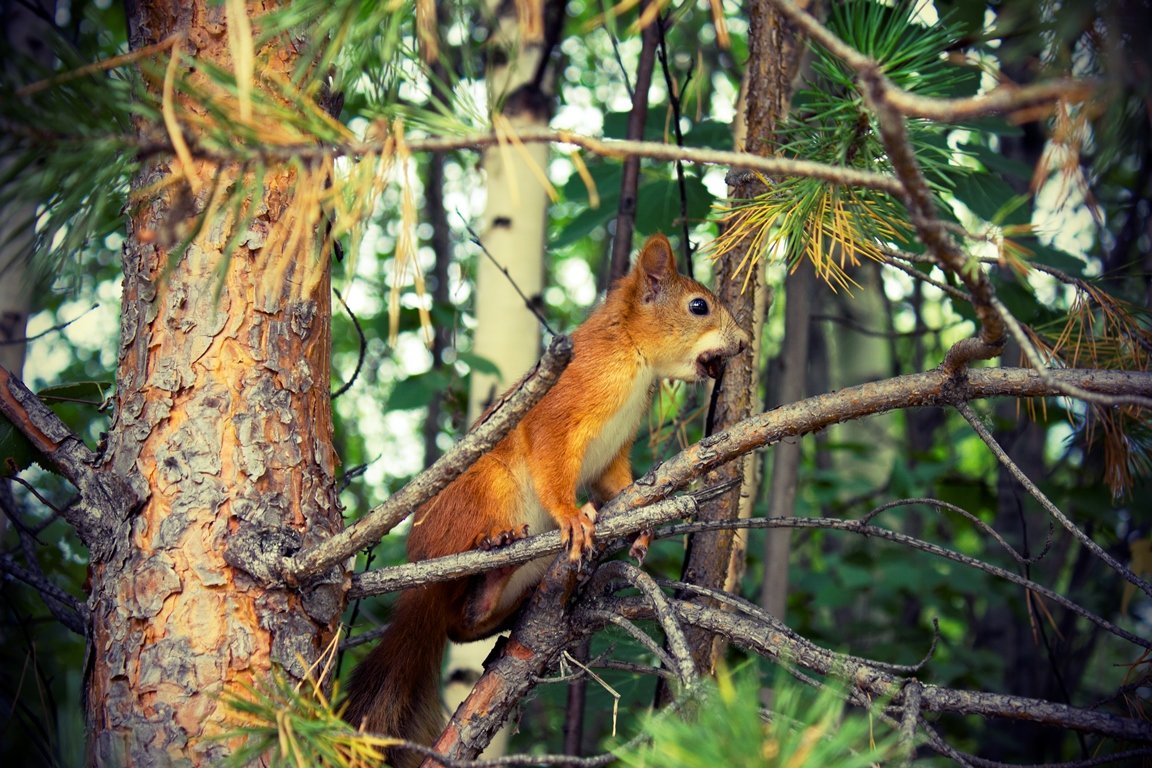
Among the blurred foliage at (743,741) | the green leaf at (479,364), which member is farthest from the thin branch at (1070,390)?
the green leaf at (479,364)

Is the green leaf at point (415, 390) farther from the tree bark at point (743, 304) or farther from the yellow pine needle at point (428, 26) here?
the yellow pine needle at point (428, 26)

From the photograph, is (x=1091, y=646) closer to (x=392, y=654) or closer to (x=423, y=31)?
(x=392, y=654)

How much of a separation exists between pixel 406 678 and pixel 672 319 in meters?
1.09

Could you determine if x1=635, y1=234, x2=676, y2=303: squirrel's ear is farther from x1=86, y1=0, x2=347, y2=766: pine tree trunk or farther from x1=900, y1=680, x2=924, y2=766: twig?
x1=900, y1=680, x2=924, y2=766: twig

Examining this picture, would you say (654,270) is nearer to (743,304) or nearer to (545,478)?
(743,304)

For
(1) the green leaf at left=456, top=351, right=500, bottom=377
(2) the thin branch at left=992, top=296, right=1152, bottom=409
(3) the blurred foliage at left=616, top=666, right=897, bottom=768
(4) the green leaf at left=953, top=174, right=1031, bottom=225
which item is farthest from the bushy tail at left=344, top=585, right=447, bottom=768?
(4) the green leaf at left=953, top=174, right=1031, bottom=225

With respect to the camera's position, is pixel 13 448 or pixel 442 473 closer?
pixel 442 473

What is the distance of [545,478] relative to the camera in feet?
7.07

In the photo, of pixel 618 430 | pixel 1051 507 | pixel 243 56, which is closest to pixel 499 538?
pixel 618 430

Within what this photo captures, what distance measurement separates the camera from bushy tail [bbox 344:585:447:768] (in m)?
1.92

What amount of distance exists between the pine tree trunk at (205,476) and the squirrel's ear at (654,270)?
1.07 metres

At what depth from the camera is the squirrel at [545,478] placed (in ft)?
6.55

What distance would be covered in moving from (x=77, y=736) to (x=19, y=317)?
5.97 feet

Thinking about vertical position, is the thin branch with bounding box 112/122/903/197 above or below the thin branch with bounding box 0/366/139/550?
above
